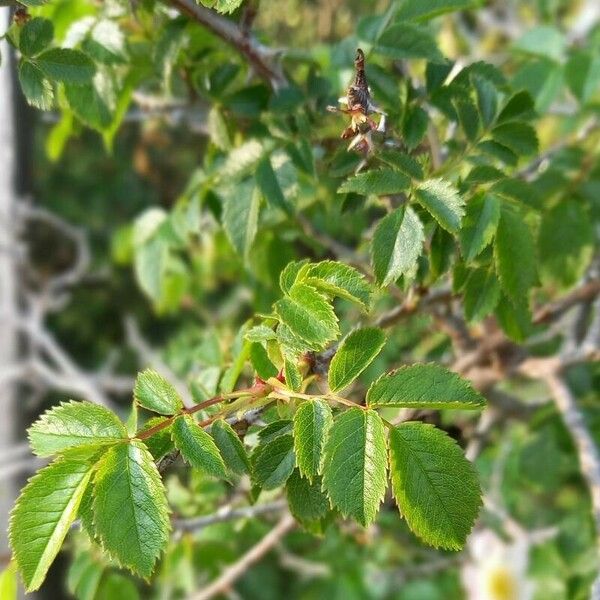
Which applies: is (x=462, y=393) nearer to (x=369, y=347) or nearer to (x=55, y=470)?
(x=369, y=347)

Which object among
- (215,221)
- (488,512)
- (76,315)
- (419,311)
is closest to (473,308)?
(419,311)

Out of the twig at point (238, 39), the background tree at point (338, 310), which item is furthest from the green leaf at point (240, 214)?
the twig at point (238, 39)

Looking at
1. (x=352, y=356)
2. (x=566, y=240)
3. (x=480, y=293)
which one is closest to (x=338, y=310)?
(x=566, y=240)

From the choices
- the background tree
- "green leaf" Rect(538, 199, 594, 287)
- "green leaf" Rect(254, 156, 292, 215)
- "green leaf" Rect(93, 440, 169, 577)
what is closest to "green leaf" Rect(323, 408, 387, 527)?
the background tree

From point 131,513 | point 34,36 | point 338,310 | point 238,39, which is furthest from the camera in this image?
point 338,310

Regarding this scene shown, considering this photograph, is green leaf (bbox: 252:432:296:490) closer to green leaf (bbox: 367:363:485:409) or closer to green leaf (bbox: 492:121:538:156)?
green leaf (bbox: 367:363:485:409)

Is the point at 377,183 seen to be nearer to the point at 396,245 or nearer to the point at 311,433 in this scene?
the point at 396,245
